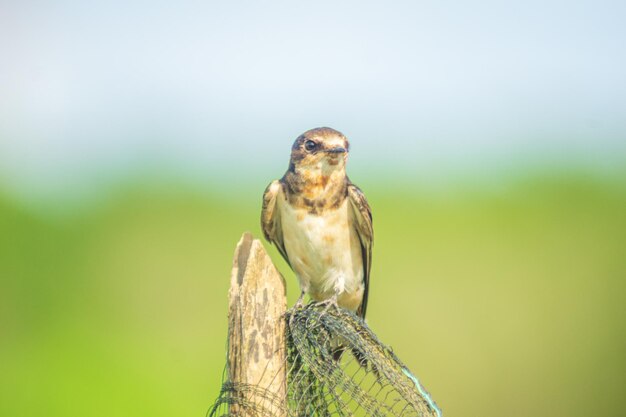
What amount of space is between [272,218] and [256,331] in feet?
7.88

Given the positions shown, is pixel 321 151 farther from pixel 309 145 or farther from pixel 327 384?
pixel 327 384

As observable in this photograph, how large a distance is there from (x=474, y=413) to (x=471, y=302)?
53.0 inches

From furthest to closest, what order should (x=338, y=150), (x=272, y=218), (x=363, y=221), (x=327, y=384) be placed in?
(x=272, y=218) → (x=363, y=221) → (x=338, y=150) → (x=327, y=384)

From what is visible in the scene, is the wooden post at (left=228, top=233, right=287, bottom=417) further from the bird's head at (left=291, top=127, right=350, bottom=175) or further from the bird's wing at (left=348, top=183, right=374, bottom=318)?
the bird's wing at (left=348, top=183, right=374, bottom=318)

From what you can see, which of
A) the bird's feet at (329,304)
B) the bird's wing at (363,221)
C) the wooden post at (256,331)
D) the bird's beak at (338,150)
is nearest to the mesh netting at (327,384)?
the wooden post at (256,331)

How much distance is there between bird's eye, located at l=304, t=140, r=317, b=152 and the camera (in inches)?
230

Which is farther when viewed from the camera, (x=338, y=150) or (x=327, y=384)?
(x=338, y=150)

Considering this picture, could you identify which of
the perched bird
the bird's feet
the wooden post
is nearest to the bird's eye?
the perched bird

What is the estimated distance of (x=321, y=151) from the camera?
5.81 m

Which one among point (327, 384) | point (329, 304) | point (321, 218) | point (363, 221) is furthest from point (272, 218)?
point (327, 384)

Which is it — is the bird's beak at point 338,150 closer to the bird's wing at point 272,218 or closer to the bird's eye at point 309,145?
A: the bird's eye at point 309,145

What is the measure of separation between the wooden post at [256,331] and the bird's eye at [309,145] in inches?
74.5

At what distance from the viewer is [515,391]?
9.97 m

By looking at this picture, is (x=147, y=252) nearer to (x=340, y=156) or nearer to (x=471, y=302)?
(x=471, y=302)
